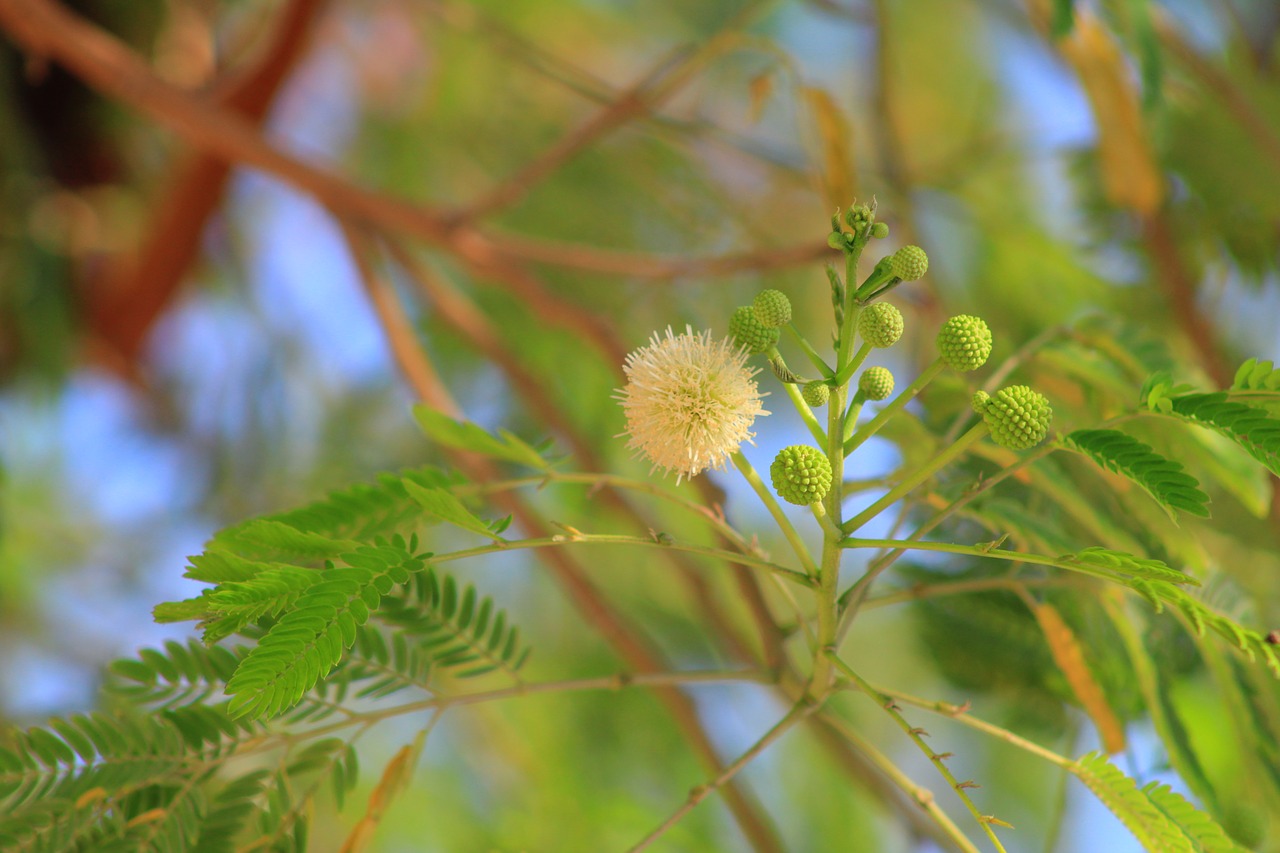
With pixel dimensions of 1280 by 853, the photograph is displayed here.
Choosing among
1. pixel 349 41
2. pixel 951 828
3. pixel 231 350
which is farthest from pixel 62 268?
pixel 951 828

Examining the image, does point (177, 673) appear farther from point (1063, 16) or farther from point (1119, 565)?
point (1063, 16)

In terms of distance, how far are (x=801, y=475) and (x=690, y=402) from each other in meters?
0.09

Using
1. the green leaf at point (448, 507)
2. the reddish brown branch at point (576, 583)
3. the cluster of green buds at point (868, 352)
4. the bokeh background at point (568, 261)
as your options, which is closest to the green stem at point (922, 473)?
the cluster of green buds at point (868, 352)

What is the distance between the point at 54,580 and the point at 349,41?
68.5 inches

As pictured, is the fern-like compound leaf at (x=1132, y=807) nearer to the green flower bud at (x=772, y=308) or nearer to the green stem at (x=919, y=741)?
the green stem at (x=919, y=741)

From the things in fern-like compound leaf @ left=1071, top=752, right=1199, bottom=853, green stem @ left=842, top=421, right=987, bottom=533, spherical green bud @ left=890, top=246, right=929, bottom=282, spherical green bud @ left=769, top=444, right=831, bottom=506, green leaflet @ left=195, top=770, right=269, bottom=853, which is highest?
green leaflet @ left=195, top=770, right=269, bottom=853

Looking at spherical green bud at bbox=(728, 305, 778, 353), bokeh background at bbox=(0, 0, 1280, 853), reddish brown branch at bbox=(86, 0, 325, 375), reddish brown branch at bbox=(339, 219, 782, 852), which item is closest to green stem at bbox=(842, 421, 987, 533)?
spherical green bud at bbox=(728, 305, 778, 353)

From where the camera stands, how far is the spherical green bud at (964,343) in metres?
0.58

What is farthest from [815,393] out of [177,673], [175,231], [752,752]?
[175,231]

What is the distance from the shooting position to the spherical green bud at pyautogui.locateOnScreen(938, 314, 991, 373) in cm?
58

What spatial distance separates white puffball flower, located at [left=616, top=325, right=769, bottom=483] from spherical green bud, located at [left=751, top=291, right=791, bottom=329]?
0.12 ft

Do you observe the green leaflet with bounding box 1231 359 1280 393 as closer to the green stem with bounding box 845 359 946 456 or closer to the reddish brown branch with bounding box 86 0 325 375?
the green stem with bounding box 845 359 946 456

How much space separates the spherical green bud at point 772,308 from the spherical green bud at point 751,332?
0.5 inches

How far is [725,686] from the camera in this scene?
228cm
